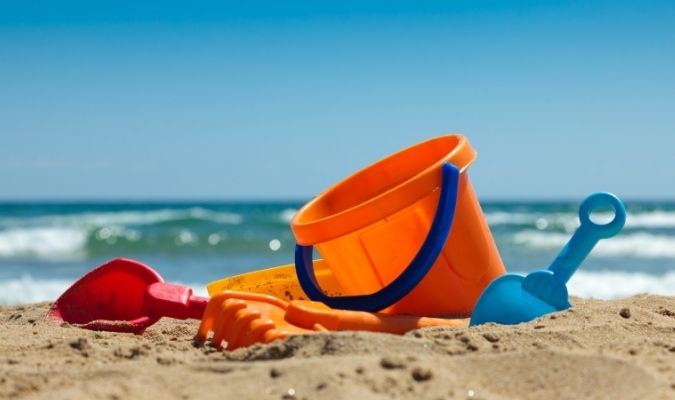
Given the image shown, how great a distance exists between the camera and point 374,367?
168 cm

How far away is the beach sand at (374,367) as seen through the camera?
161 cm

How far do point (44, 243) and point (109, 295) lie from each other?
10950mm

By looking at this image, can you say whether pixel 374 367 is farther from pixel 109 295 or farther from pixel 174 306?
pixel 109 295

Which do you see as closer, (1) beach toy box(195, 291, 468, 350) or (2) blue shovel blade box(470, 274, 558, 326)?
(1) beach toy box(195, 291, 468, 350)

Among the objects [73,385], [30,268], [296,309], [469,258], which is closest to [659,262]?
[30,268]

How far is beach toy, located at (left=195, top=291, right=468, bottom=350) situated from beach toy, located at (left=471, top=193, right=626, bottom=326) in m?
0.12

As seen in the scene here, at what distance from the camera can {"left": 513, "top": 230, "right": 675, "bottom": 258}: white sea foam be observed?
452 inches

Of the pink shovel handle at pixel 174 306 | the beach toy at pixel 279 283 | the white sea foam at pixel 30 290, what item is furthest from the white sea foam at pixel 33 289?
the pink shovel handle at pixel 174 306

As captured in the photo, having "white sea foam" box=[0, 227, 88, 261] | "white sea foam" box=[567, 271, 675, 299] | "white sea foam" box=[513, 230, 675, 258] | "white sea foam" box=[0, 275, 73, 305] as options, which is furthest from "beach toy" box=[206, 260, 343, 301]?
"white sea foam" box=[513, 230, 675, 258]

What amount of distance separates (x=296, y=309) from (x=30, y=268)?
7814mm

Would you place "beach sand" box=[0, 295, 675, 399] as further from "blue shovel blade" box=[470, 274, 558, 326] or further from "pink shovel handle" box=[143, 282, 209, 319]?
"pink shovel handle" box=[143, 282, 209, 319]

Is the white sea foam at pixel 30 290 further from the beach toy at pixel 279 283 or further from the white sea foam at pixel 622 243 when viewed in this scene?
the white sea foam at pixel 622 243

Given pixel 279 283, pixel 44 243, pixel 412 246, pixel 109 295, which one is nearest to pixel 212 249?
pixel 44 243

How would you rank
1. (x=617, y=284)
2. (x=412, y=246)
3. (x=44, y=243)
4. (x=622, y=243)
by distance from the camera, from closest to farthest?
1. (x=412, y=246)
2. (x=617, y=284)
3. (x=622, y=243)
4. (x=44, y=243)
